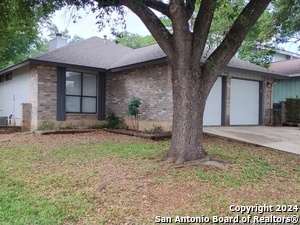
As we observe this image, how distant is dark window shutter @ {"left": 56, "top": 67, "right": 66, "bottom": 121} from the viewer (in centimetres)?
1157

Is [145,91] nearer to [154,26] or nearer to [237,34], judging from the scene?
[154,26]

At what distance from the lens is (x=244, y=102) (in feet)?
42.9

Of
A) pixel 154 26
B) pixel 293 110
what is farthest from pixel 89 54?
pixel 293 110

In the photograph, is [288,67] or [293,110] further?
[288,67]

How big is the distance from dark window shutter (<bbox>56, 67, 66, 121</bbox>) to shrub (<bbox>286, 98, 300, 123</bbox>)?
11.3m

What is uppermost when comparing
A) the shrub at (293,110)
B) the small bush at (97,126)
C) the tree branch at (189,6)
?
the tree branch at (189,6)

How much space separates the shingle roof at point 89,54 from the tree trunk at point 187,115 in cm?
744

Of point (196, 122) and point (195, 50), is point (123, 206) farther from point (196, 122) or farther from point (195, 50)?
point (195, 50)

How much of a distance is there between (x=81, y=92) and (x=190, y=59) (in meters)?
7.98

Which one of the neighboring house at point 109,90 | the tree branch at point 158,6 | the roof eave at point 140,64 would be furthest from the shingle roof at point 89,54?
the tree branch at point 158,6

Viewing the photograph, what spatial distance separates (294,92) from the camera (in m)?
→ 16.9

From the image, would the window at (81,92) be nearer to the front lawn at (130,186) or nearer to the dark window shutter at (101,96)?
the dark window shutter at (101,96)

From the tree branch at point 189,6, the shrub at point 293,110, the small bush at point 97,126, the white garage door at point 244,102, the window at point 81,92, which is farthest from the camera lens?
the shrub at point 293,110

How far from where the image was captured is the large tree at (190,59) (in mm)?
5555
